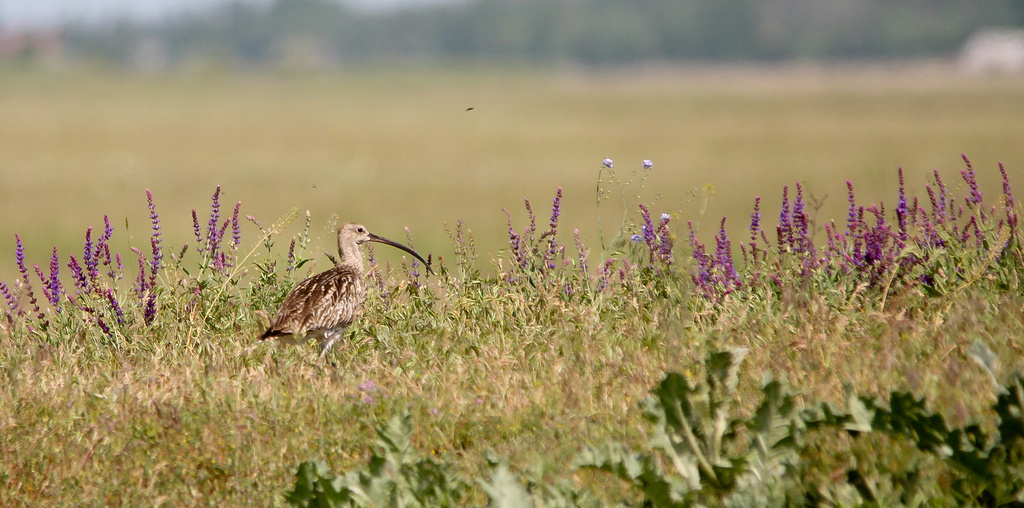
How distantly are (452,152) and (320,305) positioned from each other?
141 feet

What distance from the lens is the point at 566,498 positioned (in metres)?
4.30

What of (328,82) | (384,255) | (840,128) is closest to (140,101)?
(328,82)

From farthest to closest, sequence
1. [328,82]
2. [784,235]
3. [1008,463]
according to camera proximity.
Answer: [328,82] → [784,235] → [1008,463]

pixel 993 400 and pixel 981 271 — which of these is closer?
pixel 993 400

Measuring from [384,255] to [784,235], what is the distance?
13067 millimetres

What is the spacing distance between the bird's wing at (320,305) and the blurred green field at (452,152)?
2.20 metres

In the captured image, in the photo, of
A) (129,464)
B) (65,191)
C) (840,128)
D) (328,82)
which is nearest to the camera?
(129,464)

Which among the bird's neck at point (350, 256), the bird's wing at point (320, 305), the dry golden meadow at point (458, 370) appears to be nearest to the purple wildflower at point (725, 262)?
the dry golden meadow at point (458, 370)

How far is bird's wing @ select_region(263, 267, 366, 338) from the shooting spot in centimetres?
690

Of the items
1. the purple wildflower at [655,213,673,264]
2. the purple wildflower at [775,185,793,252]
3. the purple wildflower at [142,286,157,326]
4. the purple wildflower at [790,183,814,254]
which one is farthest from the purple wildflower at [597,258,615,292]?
the purple wildflower at [142,286,157,326]

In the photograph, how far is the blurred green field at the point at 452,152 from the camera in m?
26.8

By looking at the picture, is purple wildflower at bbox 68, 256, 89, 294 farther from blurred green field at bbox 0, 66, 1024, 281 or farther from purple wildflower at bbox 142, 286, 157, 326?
blurred green field at bbox 0, 66, 1024, 281

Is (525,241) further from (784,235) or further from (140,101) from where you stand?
(140,101)

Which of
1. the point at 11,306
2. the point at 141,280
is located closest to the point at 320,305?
the point at 141,280
